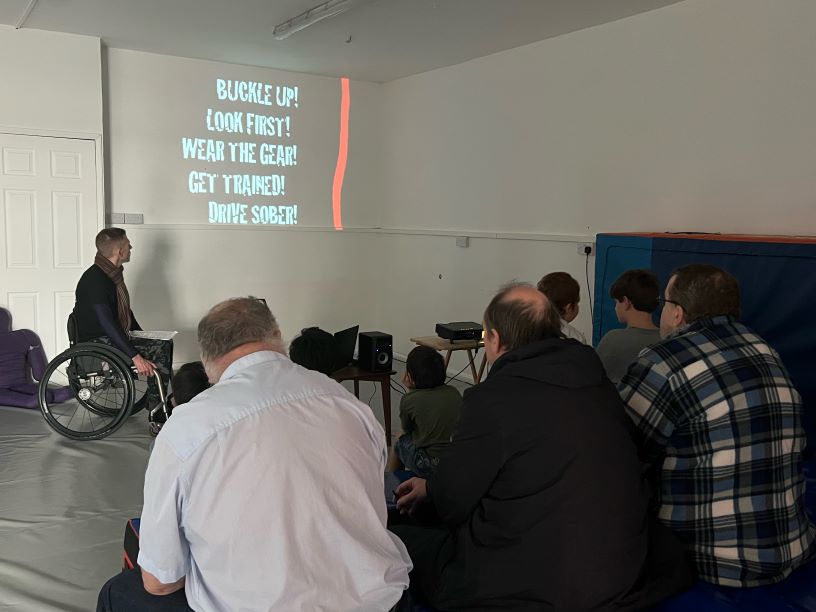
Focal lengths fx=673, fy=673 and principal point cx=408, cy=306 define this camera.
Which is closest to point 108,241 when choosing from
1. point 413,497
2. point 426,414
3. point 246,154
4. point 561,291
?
point 426,414

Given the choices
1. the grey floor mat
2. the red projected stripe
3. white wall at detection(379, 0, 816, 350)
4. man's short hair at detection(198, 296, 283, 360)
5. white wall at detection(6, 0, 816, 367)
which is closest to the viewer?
man's short hair at detection(198, 296, 283, 360)

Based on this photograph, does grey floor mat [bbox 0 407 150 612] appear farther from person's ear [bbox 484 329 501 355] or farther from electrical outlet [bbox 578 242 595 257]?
electrical outlet [bbox 578 242 595 257]

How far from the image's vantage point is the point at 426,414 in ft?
9.17

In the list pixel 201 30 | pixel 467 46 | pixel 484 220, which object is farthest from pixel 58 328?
pixel 467 46

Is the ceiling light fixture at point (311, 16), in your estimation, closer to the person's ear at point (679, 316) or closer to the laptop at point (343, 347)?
the laptop at point (343, 347)

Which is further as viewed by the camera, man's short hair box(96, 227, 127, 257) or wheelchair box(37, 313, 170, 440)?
man's short hair box(96, 227, 127, 257)

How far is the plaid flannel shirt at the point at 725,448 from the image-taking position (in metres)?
1.75

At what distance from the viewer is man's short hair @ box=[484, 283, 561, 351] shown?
68.9 inches

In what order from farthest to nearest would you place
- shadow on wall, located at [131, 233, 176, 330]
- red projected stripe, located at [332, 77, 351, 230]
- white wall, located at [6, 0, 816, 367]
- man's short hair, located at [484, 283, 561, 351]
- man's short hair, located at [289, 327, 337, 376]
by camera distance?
red projected stripe, located at [332, 77, 351, 230] < shadow on wall, located at [131, 233, 176, 330] < white wall, located at [6, 0, 816, 367] < man's short hair, located at [289, 327, 337, 376] < man's short hair, located at [484, 283, 561, 351]

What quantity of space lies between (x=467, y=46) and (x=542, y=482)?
14.4 ft

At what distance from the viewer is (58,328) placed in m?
5.21

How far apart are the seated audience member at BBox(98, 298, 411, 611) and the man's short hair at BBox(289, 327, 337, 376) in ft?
6.15

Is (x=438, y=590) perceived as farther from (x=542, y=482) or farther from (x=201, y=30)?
(x=201, y=30)

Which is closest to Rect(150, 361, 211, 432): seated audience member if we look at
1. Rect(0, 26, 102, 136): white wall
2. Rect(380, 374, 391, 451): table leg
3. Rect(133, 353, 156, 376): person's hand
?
Rect(133, 353, 156, 376): person's hand
